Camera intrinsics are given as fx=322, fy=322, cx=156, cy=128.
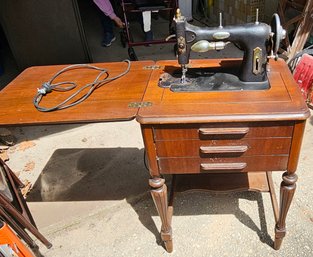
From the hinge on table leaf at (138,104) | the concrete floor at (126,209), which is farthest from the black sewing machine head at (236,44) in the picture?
the concrete floor at (126,209)

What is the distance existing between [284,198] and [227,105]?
1.76 feet

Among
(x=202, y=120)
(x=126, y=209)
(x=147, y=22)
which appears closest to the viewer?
(x=202, y=120)

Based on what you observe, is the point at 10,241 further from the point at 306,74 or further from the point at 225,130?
the point at 306,74

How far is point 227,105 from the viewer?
1254mm

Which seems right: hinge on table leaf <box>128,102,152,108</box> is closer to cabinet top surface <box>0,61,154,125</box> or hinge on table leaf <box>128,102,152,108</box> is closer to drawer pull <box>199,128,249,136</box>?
cabinet top surface <box>0,61,154,125</box>

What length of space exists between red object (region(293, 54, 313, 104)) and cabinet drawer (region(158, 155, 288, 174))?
1.62m

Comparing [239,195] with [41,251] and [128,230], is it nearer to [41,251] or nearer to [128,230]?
[128,230]

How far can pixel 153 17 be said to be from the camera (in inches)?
203

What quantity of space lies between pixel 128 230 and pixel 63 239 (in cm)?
38

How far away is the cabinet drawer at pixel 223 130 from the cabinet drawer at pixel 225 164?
120mm

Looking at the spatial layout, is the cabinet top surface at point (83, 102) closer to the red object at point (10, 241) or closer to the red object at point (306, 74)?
the red object at point (10, 241)

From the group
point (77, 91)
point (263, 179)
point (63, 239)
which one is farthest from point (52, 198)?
point (263, 179)

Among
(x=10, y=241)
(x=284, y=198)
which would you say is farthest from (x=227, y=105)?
(x=10, y=241)

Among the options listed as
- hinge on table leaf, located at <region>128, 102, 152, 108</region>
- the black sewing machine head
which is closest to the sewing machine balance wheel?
the black sewing machine head
